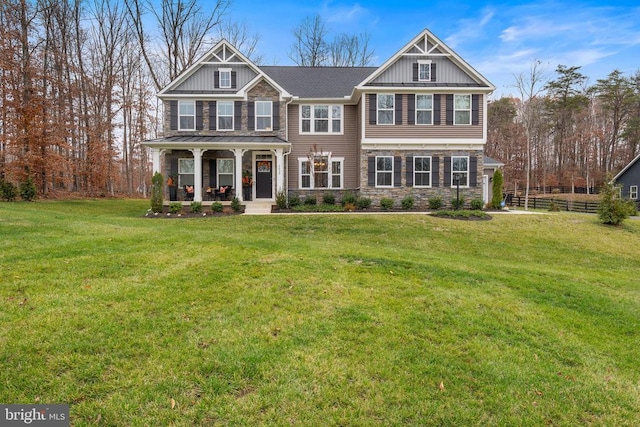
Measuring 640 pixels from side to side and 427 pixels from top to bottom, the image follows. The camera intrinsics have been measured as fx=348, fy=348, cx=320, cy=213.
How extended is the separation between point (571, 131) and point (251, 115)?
42.5 meters

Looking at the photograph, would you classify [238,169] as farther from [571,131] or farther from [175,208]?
[571,131]

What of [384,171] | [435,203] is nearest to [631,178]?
[435,203]

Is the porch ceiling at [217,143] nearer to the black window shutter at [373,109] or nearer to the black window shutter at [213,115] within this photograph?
the black window shutter at [213,115]

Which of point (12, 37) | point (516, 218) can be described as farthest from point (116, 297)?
point (12, 37)

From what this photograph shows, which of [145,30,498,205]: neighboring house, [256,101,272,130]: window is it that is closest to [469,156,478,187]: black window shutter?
[145,30,498,205]: neighboring house

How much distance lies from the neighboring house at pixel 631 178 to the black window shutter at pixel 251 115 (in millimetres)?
30498

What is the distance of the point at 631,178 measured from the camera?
30.5 m

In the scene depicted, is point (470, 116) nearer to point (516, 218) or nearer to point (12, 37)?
point (516, 218)

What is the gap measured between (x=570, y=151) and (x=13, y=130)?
52858 mm

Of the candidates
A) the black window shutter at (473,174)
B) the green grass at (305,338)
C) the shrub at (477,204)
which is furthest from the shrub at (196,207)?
the black window shutter at (473,174)

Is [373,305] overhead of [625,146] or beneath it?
beneath

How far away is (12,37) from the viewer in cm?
1759

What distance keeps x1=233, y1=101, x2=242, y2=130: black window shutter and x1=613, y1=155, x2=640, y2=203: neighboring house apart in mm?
31133

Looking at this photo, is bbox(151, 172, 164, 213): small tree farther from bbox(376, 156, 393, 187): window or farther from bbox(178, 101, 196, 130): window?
bbox(376, 156, 393, 187): window
